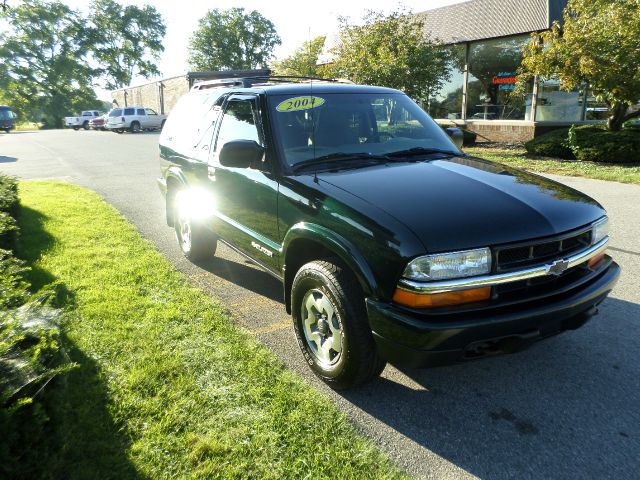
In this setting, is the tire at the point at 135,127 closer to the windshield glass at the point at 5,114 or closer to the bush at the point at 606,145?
the windshield glass at the point at 5,114

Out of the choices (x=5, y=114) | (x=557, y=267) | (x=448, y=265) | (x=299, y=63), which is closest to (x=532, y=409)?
(x=557, y=267)

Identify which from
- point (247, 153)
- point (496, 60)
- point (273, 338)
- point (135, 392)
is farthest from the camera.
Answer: point (496, 60)

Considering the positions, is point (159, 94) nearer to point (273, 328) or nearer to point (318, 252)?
point (273, 328)

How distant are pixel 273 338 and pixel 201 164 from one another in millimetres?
1969

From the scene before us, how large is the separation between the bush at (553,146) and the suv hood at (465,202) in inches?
503

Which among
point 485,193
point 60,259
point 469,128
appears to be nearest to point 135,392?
point 485,193

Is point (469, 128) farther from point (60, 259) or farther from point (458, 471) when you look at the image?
point (458, 471)

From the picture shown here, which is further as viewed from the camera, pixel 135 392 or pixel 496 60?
pixel 496 60

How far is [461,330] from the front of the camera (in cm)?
233

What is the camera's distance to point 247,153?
3391 mm

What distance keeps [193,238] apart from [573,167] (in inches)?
436

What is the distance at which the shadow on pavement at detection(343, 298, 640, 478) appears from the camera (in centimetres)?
240

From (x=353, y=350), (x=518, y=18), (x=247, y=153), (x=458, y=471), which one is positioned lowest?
(x=458, y=471)

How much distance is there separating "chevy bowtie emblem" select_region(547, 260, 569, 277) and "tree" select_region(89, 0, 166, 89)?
265ft
